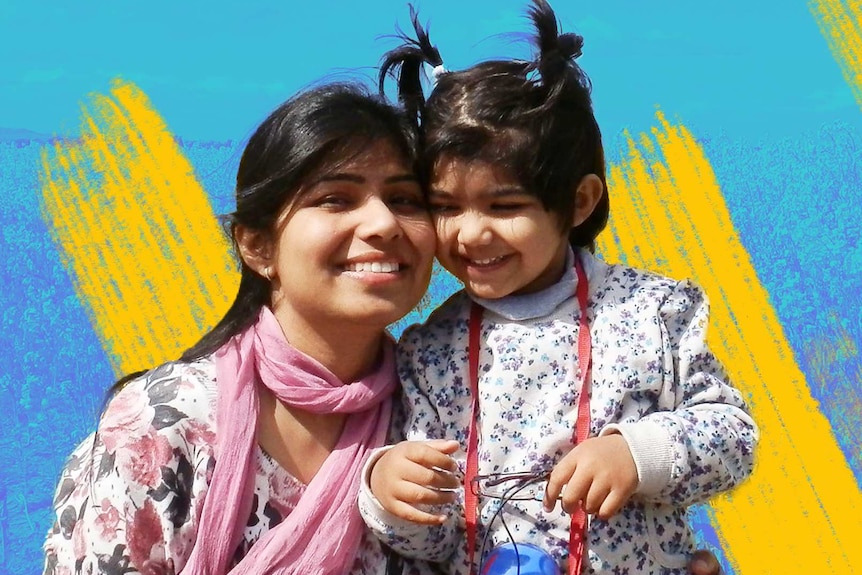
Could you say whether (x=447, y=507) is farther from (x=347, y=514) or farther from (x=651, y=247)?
(x=651, y=247)

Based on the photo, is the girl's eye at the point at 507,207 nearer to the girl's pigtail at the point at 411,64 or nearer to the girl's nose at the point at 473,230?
the girl's nose at the point at 473,230

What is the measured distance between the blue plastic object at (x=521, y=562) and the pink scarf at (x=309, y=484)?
23cm

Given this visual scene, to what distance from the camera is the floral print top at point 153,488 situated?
1562mm

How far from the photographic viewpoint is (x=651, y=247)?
348 cm

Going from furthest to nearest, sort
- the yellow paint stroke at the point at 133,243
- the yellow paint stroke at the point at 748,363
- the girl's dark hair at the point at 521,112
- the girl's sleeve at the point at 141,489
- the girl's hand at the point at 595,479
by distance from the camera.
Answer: the yellow paint stroke at the point at 133,243 < the yellow paint stroke at the point at 748,363 < the girl's dark hair at the point at 521,112 < the girl's sleeve at the point at 141,489 < the girl's hand at the point at 595,479

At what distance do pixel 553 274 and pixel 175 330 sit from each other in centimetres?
184

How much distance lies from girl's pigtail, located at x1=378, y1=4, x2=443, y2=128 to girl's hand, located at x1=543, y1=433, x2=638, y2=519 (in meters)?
0.67

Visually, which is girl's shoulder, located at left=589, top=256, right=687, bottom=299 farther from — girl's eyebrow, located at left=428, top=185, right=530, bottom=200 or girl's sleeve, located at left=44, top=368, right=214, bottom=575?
girl's sleeve, located at left=44, top=368, right=214, bottom=575

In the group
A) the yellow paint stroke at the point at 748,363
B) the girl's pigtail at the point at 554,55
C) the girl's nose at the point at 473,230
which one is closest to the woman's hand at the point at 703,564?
the girl's nose at the point at 473,230

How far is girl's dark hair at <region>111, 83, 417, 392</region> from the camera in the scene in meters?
1.64

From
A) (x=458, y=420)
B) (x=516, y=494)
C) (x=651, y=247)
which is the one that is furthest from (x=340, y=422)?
(x=651, y=247)

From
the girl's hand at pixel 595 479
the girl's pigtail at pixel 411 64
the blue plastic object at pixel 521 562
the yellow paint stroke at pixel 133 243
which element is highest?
the yellow paint stroke at pixel 133 243

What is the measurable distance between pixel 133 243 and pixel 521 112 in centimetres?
197

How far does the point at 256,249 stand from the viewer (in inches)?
68.8
